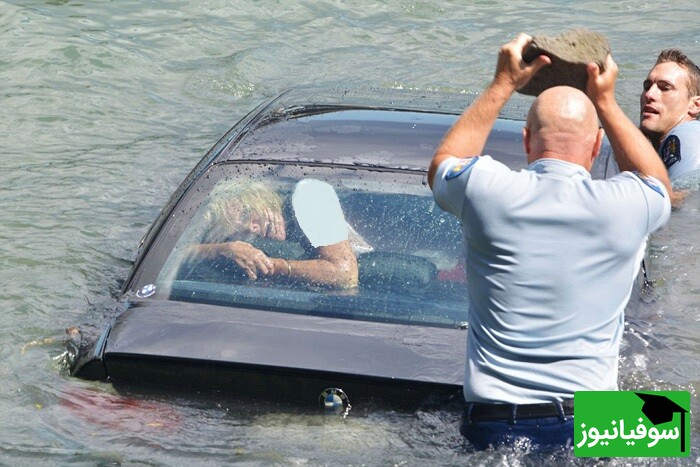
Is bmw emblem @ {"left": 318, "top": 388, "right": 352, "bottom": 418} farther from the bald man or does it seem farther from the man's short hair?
the man's short hair

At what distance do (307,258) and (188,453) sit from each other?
41.8 inches

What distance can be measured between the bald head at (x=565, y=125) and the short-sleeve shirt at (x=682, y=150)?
350 centimetres

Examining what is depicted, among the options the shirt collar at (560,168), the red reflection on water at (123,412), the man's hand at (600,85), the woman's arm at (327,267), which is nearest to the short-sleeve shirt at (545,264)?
the shirt collar at (560,168)

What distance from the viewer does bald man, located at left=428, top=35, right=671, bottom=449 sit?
337 centimetres

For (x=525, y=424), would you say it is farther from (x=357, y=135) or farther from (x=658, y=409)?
(x=357, y=135)

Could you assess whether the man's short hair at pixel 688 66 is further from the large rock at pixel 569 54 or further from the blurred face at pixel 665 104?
the large rock at pixel 569 54

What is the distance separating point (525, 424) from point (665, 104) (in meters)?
4.19

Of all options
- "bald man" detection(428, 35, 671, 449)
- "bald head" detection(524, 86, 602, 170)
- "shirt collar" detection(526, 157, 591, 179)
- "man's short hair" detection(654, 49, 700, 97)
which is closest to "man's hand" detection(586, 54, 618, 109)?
"bald man" detection(428, 35, 671, 449)

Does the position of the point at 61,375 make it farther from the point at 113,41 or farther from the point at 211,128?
the point at 113,41

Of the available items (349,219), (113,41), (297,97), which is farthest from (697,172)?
(113,41)

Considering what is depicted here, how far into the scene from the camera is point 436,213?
4746 mm

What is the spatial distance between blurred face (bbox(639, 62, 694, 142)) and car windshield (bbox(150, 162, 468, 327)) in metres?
2.88

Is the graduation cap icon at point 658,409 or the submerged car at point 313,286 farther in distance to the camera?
the submerged car at point 313,286

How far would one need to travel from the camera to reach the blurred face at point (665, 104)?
716cm
